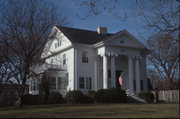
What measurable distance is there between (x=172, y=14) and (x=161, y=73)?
29.6 meters

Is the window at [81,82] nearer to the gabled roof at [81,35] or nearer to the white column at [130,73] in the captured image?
the gabled roof at [81,35]

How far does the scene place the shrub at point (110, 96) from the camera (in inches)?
1077

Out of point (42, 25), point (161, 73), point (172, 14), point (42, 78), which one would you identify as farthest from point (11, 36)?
point (161, 73)

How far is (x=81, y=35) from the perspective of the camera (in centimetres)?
3381

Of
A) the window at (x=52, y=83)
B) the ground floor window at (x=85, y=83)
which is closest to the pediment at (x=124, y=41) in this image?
the ground floor window at (x=85, y=83)

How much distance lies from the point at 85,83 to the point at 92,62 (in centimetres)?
259

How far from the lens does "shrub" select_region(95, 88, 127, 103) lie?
1077 inches

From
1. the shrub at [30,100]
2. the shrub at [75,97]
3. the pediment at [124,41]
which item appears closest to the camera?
the shrub at [30,100]

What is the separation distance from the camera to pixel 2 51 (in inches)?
867

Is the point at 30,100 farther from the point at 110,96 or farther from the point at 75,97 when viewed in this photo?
the point at 110,96

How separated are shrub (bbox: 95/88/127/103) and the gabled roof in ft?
22.2

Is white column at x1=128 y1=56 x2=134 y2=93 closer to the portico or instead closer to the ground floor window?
the portico

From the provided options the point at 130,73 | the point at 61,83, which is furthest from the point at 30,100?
the point at 130,73

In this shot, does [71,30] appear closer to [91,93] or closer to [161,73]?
[91,93]
